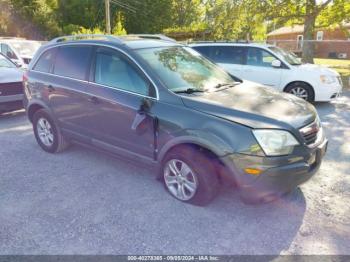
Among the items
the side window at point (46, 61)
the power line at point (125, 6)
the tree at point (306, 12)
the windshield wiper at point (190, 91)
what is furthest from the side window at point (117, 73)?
the power line at point (125, 6)

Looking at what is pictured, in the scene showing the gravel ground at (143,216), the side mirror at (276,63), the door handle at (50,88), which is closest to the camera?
the gravel ground at (143,216)

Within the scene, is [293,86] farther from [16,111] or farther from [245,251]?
[16,111]

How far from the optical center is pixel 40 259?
2787 millimetres

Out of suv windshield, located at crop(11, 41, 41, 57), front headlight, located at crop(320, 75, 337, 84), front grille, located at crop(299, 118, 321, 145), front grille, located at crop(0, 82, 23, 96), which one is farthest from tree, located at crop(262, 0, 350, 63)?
front grille, located at crop(299, 118, 321, 145)

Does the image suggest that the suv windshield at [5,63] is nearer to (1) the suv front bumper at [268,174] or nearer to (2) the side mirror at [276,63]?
(2) the side mirror at [276,63]

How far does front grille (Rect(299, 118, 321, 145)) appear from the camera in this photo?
325cm

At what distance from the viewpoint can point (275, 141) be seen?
10.1 feet

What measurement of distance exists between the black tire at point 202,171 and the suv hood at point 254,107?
47 cm

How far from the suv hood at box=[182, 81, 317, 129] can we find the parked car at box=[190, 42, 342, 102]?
14.5 ft

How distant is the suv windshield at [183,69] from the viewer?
3.74 metres

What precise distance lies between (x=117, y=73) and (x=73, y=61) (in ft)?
3.04

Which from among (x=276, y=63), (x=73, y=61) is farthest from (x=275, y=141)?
(x=276, y=63)

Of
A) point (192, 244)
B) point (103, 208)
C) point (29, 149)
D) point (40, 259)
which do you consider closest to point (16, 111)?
point (29, 149)

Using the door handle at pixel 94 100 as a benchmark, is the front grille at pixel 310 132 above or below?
below
